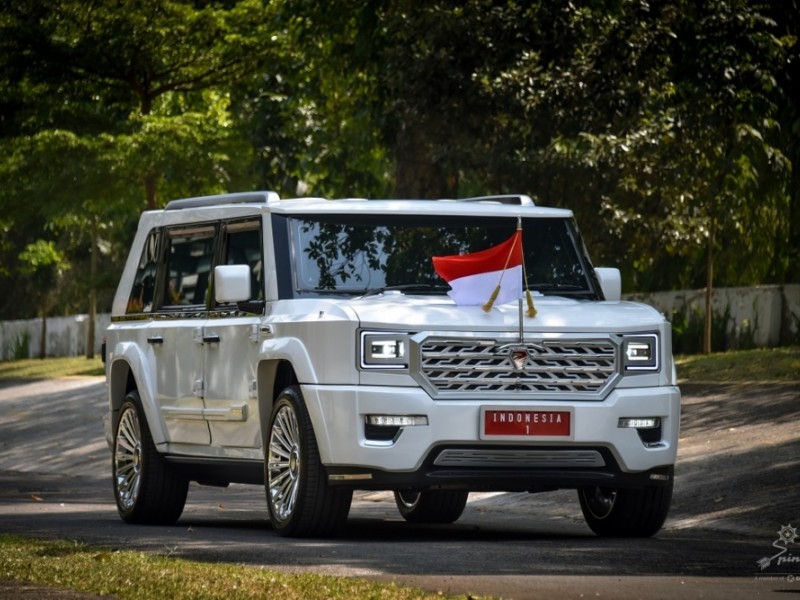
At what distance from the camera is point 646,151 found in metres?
25.3

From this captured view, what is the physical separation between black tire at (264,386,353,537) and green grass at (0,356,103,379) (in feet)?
84.6

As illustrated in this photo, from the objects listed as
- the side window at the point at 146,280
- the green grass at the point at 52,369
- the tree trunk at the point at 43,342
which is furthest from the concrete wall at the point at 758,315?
the tree trunk at the point at 43,342

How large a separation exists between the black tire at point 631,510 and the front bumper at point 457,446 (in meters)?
0.65

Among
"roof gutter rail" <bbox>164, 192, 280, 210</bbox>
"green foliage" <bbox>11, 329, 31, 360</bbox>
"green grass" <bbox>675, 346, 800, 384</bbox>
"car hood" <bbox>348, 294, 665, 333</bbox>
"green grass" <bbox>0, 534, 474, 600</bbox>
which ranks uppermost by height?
"roof gutter rail" <bbox>164, 192, 280, 210</bbox>

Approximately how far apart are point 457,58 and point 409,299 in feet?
39.4

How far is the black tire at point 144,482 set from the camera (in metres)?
14.4

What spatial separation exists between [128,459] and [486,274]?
3.82 m

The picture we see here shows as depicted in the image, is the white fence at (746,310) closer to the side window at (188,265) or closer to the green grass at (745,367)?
the green grass at (745,367)

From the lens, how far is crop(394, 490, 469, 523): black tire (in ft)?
49.8

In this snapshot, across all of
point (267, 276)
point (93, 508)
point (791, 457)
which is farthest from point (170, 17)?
point (267, 276)

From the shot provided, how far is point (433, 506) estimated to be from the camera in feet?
49.9

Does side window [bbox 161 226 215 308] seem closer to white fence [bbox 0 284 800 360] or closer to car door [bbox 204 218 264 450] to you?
car door [bbox 204 218 264 450]

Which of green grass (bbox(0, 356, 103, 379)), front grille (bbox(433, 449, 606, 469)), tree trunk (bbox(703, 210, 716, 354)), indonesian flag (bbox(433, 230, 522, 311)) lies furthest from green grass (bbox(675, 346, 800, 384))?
green grass (bbox(0, 356, 103, 379))

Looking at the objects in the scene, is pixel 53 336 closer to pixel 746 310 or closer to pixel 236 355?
pixel 746 310
